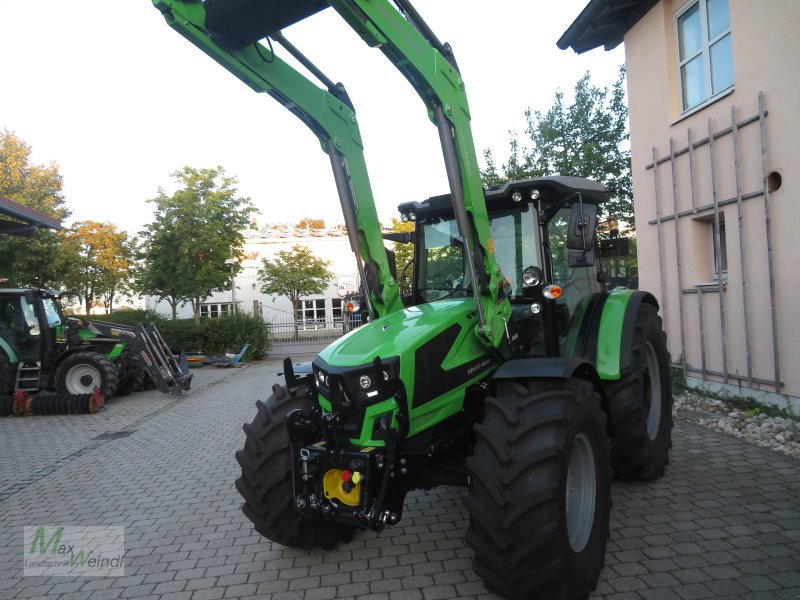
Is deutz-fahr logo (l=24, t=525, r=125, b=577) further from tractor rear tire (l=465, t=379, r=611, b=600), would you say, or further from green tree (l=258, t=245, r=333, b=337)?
green tree (l=258, t=245, r=333, b=337)

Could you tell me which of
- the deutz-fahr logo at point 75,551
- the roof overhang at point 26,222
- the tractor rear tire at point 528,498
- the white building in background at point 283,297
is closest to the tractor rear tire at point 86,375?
the roof overhang at point 26,222

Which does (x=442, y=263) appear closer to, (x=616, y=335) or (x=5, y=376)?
(x=616, y=335)

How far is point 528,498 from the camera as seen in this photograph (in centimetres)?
278

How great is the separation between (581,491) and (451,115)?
2.36 m

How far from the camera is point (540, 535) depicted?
9.00 ft

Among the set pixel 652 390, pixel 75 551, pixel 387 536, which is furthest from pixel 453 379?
pixel 75 551

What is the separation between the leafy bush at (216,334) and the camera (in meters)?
19.6

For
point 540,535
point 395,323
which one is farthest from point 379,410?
point 540,535

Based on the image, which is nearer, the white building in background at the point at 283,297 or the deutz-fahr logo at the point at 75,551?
the deutz-fahr logo at the point at 75,551

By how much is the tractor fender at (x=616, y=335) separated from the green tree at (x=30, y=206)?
62.8 feet

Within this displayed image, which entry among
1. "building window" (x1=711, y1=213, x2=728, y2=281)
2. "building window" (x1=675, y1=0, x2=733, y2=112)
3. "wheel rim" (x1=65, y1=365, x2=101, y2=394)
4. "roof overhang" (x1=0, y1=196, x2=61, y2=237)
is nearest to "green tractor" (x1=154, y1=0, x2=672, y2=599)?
"building window" (x1=711, y1=213, x2=728, y2=281)

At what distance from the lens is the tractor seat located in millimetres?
2941

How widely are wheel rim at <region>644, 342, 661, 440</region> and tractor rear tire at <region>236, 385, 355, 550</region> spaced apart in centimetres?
303

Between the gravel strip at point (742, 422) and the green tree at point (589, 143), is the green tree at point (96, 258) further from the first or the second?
the gravel strip at point (742, 422)
